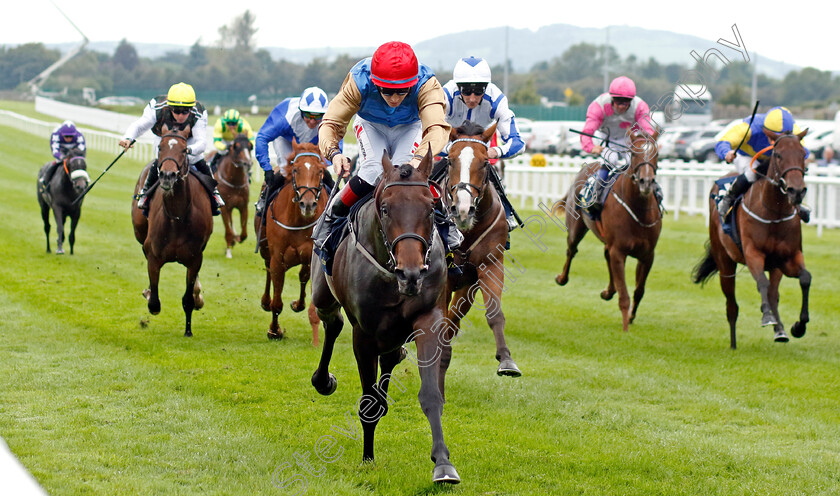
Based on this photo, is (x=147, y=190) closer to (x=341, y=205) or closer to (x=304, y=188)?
(x=304, y=188)

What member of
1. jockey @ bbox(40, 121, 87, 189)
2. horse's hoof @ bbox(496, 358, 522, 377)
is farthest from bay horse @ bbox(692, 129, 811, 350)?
jockey @ bbox(40, 121, 87, 189)

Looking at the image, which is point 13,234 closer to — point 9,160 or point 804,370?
point 804,370

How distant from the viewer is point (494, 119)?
27.0 feet

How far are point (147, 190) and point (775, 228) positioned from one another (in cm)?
635

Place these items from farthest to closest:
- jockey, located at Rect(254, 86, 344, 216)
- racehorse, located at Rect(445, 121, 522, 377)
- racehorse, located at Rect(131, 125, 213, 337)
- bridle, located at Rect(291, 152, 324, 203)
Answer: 1. jockey, located at Rect(254, 86, 344, 216)
2. racehorse, located at Rect(131, 125, 213, 337)
3. bridle, located at Rect(291, 152, 324, 203)
4. racehorse, located at Rect(445, 121, 522, 377)

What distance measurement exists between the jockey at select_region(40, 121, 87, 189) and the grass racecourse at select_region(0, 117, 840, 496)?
3.80 meters

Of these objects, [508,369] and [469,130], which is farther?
[469,130]

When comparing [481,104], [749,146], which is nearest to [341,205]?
[481,104]

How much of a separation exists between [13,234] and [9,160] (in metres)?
20.3

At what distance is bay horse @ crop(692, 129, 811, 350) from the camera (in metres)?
9.27

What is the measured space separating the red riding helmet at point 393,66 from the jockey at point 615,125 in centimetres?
539

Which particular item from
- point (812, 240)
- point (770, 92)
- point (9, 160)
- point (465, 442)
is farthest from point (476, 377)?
point (770, 92)

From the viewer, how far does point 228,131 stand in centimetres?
1791

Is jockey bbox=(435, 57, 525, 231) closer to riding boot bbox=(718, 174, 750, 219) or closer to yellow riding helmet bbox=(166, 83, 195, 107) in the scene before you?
yellow riding helmet bbox=(166, 83, 195, 107)
